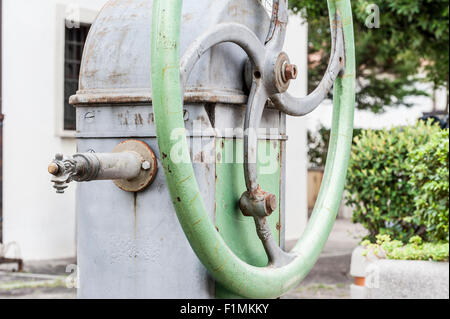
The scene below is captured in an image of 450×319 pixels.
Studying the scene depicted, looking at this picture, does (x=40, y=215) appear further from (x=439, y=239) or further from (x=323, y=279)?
(x=439, y=239)

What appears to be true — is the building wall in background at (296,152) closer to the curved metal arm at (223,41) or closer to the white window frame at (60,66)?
the white window frame at (60,66)

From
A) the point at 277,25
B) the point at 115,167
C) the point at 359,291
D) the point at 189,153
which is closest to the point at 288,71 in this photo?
the point at 277,25

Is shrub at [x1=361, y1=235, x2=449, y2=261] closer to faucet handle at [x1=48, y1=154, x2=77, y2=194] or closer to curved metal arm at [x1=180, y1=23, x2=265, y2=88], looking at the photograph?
curved metal arm at [x1=180, y1=23, x2=265, y2=88]

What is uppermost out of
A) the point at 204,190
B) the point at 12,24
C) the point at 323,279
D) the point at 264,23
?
the point at 12,24

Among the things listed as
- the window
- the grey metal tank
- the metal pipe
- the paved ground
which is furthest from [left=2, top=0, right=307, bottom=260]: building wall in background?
the metal pipe

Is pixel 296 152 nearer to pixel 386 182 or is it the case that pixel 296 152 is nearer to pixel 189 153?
pixel 386 182

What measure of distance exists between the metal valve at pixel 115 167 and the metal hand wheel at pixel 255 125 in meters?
0.23

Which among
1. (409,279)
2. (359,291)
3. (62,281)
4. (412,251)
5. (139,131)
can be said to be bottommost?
(62,281)

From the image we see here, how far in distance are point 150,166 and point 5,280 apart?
20.2 feet

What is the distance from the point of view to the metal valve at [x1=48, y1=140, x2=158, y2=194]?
66.4 inches

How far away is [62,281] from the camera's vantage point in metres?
7.52

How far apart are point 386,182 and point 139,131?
4.47 metres
